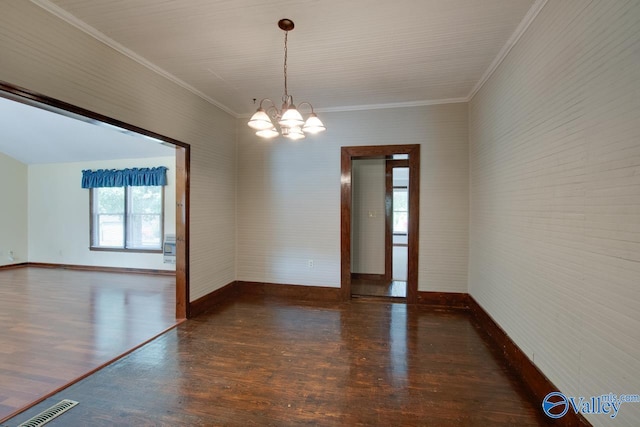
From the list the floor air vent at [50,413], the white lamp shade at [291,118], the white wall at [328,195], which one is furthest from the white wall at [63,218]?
the white lamp shade at [291,118]

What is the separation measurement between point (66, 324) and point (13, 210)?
543 cm

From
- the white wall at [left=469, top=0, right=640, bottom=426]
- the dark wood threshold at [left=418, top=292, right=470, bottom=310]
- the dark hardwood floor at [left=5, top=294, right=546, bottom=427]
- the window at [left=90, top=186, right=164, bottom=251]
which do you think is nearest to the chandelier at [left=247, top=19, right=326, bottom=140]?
the white wall at [left=469, top=0, right=640, bottom=426]

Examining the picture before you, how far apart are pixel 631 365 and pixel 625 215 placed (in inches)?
26.5

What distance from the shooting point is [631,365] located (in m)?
1.23

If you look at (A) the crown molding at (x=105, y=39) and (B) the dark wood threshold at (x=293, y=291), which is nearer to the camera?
(A) the crown molding at (x=105, y=39)

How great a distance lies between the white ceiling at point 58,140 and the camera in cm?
491

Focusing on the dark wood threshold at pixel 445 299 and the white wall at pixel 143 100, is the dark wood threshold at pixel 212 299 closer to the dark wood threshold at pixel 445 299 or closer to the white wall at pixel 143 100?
the white wall at pixel 143 100

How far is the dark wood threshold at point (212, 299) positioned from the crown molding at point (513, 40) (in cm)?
434

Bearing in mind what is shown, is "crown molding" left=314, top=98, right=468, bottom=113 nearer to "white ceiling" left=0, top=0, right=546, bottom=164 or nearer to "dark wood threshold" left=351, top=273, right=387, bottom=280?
"white ceiling" left=0, top=0, right=546, bottom=164

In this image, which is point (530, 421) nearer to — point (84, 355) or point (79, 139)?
point (84, 355)

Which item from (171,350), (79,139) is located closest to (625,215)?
(171,350)

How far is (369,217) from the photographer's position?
514 cm

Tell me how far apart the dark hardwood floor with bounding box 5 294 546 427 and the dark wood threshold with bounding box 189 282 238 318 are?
0.21 metres

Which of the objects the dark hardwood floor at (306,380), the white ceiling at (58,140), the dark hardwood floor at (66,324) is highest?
the white ceiling at (58,140)
